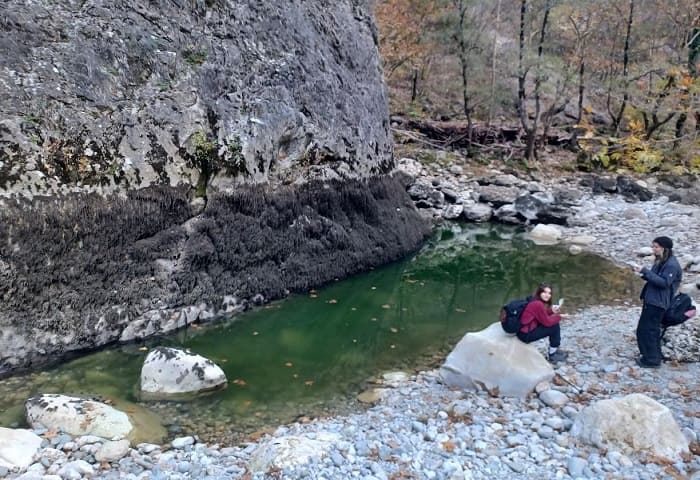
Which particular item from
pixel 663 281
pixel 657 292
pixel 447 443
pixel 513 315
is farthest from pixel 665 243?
pixel 447 443

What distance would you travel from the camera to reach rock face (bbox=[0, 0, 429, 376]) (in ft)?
26.2

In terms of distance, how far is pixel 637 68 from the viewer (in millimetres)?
20000

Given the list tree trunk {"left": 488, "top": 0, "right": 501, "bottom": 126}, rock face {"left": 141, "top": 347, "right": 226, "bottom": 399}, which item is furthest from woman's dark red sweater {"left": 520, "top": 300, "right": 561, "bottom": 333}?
tree trunk {"left": 488, "top": 0, "right": 501, "bottom": 126}

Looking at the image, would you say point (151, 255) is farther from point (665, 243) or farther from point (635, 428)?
point (665, 243)

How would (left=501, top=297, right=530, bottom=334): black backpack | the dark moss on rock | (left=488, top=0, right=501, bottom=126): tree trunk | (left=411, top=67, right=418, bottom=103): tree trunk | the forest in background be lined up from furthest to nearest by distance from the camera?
1. (left=411, top=67, right=418, bottom=103): tree trunk
2. (left=488, top=0, right=501, bottom=126): tree trunk
3. the forest in background
4. the dark moss on rock
5. (left=501, top=297, right=530, bottom=334): black backpack

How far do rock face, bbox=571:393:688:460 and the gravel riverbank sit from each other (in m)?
0.10

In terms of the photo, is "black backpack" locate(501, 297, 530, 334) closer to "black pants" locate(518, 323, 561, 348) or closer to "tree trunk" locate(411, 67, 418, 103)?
"black pants" locate(518, 323, 561, 348)

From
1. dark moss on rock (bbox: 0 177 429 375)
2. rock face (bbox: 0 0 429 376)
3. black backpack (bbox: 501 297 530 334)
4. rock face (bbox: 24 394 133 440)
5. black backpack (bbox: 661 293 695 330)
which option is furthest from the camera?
rock face (bbox: 0 0 429 376)

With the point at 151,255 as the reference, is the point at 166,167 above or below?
above

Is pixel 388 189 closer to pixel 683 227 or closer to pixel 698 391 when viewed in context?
pixel 683 227

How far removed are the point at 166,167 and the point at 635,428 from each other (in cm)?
785

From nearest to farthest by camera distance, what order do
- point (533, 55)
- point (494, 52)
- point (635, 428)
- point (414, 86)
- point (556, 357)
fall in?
point (635, 428), point (556, 357), point (533, 55), point (494, 52), point (414, 86)

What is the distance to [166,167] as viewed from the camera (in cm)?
964

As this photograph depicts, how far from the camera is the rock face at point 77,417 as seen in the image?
596 cm
